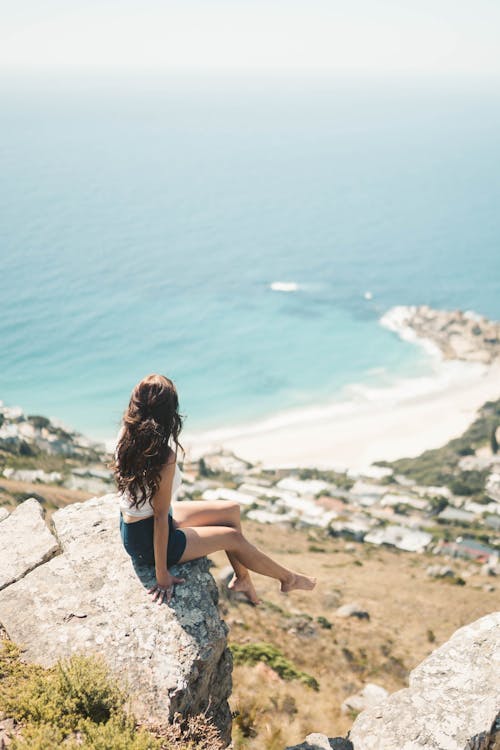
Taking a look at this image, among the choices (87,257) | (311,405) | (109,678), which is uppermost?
A: (109,678)

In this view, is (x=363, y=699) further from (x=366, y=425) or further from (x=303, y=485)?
(x=366, y=425)

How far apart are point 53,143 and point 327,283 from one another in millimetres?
117615

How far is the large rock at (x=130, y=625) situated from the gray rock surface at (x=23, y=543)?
157mm

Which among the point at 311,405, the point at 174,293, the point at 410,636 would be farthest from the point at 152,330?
the point at 410,636

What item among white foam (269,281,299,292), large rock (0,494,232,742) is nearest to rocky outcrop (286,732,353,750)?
large rock (0,494,232,742)

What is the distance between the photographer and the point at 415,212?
496ft

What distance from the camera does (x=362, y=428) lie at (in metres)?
57.4

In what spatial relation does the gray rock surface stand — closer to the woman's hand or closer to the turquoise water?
the woman's hand

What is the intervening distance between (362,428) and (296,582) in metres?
51.2

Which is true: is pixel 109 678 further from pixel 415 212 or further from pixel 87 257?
pixel 415 212

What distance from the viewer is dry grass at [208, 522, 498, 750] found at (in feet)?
29.2

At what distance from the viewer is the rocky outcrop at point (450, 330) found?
73650 mm

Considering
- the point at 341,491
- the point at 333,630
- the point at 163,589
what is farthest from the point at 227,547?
the point at 341,491

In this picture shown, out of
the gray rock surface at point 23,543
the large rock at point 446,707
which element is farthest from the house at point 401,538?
the gray rock surface at point 23,543
